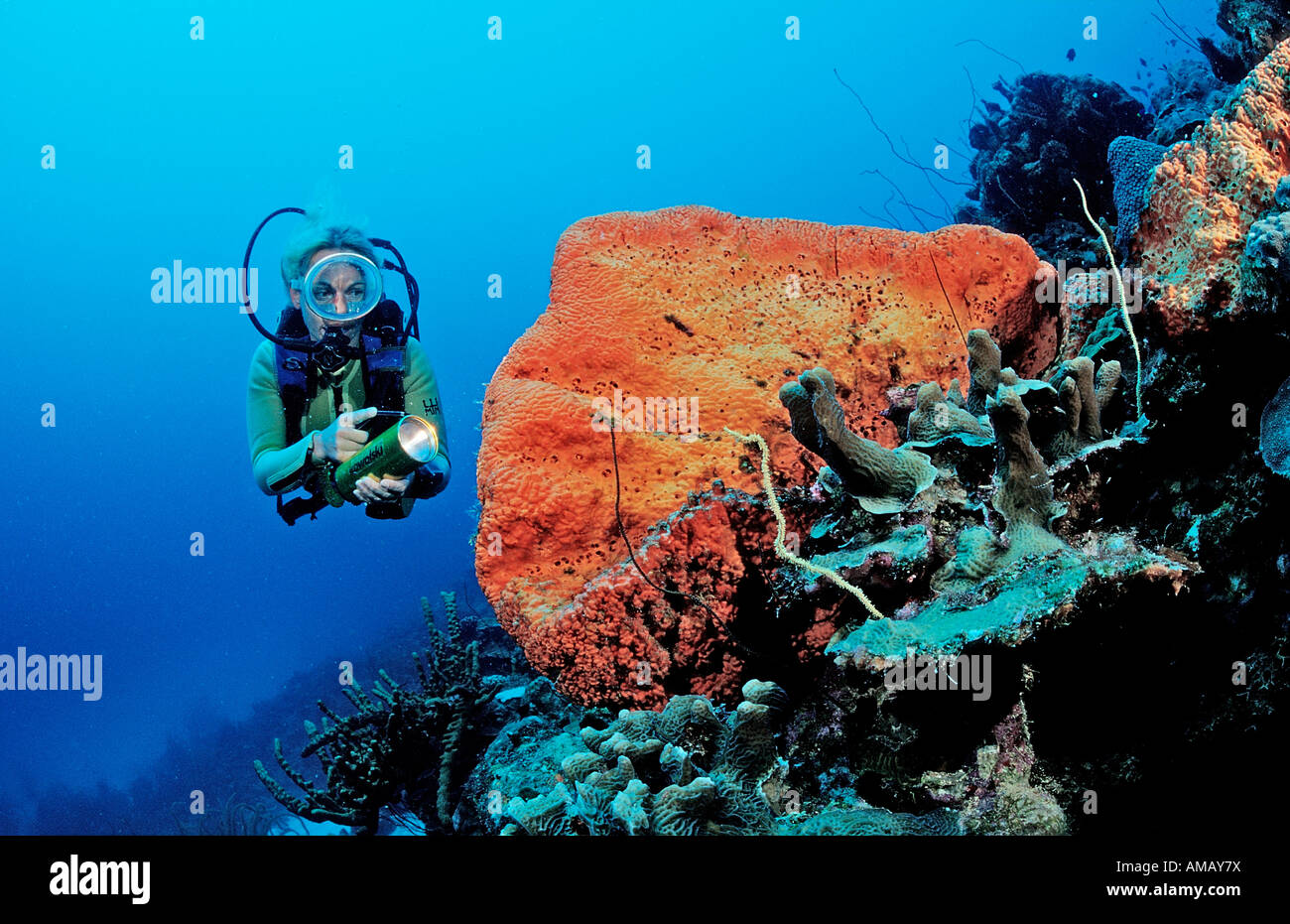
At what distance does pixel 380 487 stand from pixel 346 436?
36 centimetres

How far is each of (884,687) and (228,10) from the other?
6792 cm

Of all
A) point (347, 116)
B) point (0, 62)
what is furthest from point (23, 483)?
point (347, 116)

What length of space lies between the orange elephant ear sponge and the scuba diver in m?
1.10

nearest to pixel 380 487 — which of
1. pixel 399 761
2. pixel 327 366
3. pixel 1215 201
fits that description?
pixel 327 366

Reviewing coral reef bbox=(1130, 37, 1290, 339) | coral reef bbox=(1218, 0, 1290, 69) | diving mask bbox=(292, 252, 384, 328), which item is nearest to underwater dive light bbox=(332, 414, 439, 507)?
diving mask bbox=(292, 252, 384, 328)

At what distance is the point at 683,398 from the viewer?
9.32 feet

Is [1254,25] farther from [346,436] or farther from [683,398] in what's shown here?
[346,436]

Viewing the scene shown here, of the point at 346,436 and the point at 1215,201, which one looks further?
the point at 346,436

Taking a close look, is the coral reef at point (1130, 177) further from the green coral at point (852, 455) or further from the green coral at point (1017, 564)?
the green coral at point (852, 455)

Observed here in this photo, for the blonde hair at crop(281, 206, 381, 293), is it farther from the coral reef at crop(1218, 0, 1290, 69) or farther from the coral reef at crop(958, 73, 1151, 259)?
the coral reef at crop(1218, 0, 1290, 69)

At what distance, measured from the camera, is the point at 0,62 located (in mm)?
45969

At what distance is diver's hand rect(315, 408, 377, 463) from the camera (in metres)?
3.13
